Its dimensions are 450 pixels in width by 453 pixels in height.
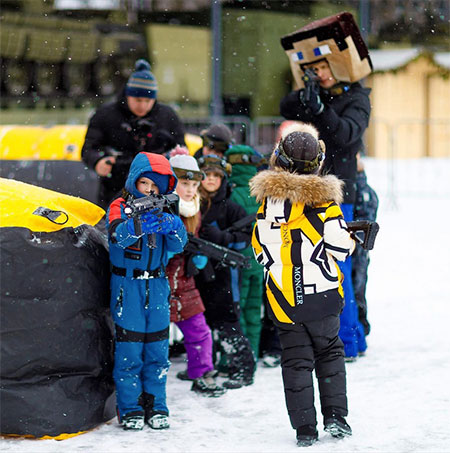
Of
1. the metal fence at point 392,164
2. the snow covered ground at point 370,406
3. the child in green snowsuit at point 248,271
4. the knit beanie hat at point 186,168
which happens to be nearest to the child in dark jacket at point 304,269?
the snow covered ground at point 370,406

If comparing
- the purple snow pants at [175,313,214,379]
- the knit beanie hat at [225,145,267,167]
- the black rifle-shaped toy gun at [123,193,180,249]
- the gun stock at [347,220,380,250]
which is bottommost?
the purple snow pants at [175,313,214,379]

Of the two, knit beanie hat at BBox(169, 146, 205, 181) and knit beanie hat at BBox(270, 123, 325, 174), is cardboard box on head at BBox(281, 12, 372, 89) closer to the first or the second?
knit beanie hat at BBox(169, 146, 205, 181)

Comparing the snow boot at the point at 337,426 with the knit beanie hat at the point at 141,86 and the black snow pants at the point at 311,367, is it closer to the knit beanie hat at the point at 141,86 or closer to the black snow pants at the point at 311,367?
the black snow pants at the point at 311,367

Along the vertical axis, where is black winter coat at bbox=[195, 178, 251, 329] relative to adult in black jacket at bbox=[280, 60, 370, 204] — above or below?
below

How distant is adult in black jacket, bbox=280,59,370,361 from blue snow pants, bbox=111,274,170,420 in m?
1.58

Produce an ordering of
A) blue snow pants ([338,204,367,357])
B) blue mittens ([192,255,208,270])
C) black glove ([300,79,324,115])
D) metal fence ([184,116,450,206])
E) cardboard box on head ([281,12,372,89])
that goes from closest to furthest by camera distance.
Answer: blue mittens ([192,255,208,270]), black glove ([300,79,324,115]), cardboard box on head ([281,12,372,89]), blue snow pants ([338,204,367,357]), metal fence ([184,116,450,206])

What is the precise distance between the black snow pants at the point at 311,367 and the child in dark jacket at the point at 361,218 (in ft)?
5.77

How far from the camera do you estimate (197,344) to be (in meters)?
4.87

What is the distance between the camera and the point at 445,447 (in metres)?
3.79

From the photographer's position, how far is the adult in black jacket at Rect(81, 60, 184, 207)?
5.48m

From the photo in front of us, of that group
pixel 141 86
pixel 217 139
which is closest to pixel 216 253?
pixel 217 139

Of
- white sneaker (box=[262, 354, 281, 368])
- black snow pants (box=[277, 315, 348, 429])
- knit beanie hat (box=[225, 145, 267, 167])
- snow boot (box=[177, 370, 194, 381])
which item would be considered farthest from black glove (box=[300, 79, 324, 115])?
snow boot (box=[177, 370, 194, 381])

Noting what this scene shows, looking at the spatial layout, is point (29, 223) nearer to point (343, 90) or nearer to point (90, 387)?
point (90, 387)

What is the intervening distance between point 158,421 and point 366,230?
4.78ft
